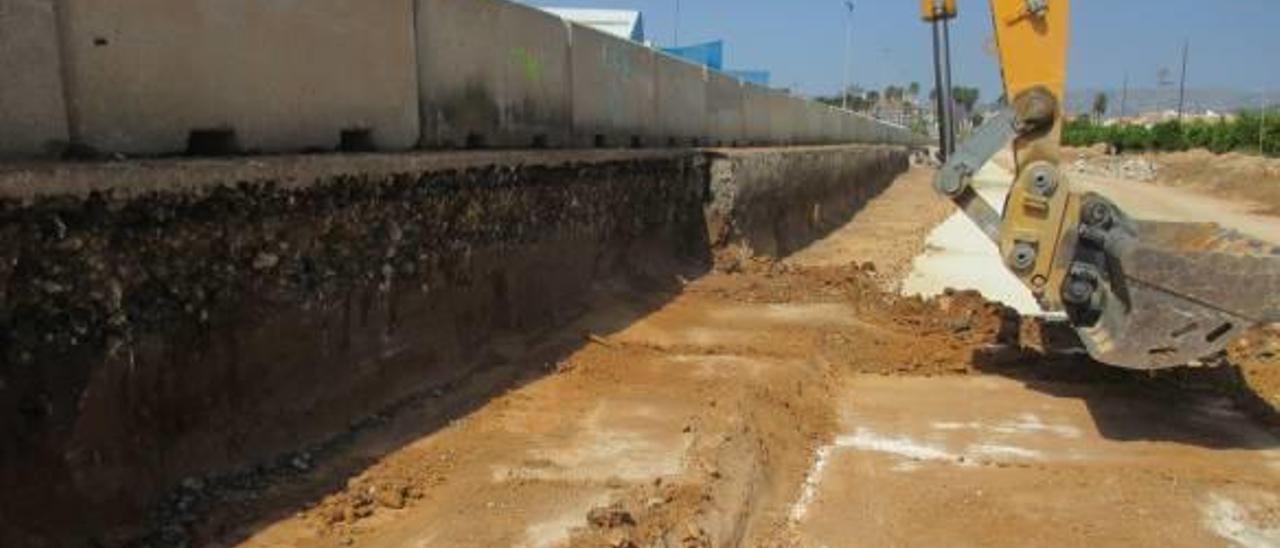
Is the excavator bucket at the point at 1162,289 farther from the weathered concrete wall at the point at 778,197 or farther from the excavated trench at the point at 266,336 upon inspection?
the weathered concrete wall at the point at 778,197

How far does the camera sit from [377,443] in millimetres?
5043

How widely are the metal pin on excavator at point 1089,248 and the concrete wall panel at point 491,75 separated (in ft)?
9.27

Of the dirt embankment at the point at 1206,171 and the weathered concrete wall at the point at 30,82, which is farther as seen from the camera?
the dirt embankment at the point at 1206,171

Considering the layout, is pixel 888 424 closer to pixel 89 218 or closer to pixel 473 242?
pixel 473 242

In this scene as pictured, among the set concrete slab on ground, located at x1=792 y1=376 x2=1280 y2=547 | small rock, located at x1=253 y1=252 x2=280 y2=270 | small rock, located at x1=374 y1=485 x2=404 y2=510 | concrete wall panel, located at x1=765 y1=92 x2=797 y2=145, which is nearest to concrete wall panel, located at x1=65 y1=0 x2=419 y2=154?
small rock, located at x1=253 y1=252 x2=280 y2=270

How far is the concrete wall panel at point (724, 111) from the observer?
14555 mm

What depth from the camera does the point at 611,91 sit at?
999 cm

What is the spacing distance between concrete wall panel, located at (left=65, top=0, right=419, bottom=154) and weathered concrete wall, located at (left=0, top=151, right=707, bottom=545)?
0.23m

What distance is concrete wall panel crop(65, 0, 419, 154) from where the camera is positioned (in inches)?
160

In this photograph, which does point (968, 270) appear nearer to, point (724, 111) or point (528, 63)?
point (724, 111)

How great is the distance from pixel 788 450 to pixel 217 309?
287 centimetres

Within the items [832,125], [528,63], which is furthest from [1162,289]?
[832,125]

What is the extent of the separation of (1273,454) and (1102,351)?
3.13 ft

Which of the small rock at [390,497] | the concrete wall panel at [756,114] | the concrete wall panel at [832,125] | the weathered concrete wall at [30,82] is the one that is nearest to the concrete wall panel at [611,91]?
the small rock at [390,497]
